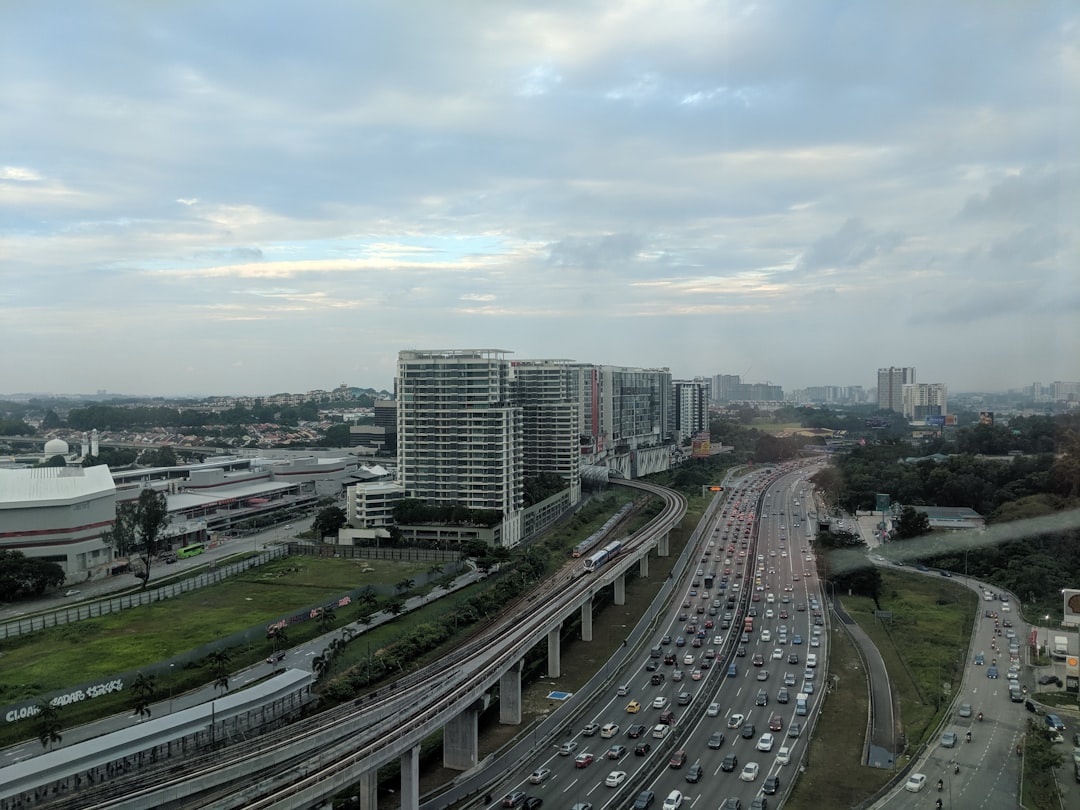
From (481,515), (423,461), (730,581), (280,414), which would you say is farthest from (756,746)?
(280,414)

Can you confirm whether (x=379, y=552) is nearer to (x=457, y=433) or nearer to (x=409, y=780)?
(x=457, y=433)

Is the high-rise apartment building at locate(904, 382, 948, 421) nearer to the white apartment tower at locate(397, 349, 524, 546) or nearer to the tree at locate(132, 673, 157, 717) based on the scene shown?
the white apartment tower at locate(397, 349, 524, 546)

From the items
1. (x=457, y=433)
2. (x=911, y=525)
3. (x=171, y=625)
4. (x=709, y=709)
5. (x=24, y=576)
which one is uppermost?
(x=457, y=433)

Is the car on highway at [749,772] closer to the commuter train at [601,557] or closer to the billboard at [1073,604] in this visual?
the billboard at [1073,604]

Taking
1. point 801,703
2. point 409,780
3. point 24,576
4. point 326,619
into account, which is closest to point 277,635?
point 326,619

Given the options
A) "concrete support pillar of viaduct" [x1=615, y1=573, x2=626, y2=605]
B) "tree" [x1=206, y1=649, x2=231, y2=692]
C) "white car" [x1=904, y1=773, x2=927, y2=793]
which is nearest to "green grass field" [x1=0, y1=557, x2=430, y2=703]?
"tree" [x1=206, y1=649, x2=231, y2=692]
